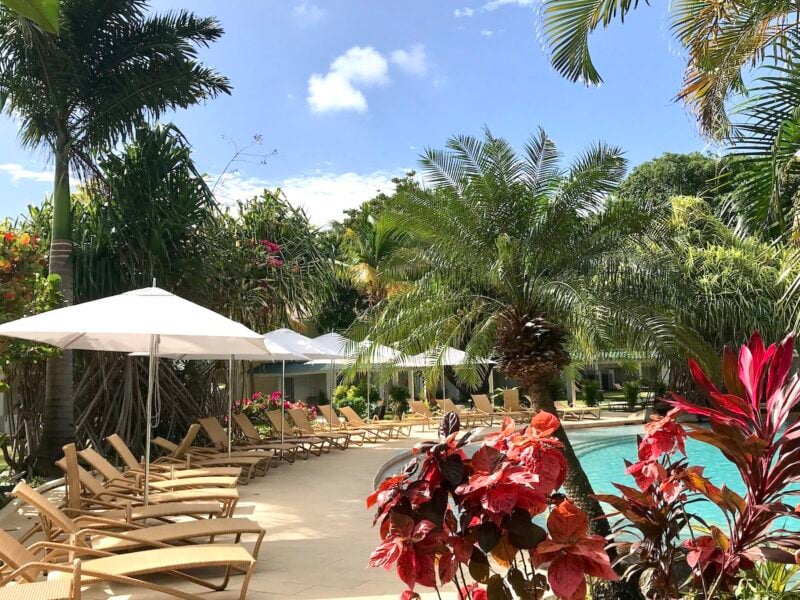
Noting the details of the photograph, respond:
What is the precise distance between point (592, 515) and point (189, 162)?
10.2 metres

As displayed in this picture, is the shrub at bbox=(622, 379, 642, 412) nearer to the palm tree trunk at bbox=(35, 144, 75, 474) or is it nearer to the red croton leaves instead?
the palm tree trunk at bbox=(35, 144, 75, 474)

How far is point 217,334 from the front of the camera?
595 cm

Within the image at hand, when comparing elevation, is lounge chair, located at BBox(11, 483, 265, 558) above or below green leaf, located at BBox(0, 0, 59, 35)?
below

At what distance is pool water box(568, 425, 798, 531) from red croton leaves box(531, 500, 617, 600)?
7407mm

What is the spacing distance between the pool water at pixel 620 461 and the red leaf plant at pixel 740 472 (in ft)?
20.9

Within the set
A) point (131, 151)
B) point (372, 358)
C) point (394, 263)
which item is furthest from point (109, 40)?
point (372, 358)

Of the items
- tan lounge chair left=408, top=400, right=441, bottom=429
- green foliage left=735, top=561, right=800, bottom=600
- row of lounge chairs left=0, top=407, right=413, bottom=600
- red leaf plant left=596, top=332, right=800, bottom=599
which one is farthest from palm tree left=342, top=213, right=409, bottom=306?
red leaf plant left=596, top=332, right=800, bottom=599

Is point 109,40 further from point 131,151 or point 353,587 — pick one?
point 353,587

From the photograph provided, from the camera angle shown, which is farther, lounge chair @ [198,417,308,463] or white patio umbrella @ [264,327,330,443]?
white patio umbrella @ [264,327,330,443]

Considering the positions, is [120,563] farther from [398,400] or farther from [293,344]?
[398,400]

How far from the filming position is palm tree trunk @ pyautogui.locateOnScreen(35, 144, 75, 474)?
10523 millimetres

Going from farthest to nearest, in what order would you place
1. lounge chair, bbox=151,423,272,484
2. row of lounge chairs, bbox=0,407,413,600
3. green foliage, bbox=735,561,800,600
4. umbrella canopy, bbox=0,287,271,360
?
lounge chair, bbox=151,423,272,484 → umbrella canopy, bbox=0,287,271,360 → row of lounge chairs, bbox=0,407,413,600 → green foliage, bbox=735,561,800,600

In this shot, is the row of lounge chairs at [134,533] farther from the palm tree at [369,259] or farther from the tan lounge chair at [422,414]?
the palm tree at [369,259]

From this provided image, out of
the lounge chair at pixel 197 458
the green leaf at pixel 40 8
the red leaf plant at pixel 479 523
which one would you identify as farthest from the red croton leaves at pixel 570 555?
the lounge chair at pixel 197 458
